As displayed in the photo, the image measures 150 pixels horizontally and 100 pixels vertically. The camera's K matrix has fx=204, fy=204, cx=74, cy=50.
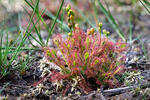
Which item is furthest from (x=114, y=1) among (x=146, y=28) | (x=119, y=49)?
(x=119, y=49)

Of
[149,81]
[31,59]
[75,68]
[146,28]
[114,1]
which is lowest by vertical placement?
[149,81]

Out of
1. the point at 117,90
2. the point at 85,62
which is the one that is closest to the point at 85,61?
the point at 85,62

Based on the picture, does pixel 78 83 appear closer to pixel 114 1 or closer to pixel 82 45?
pixel 82 45

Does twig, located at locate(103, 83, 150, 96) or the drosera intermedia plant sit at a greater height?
the drosera intermedia plant

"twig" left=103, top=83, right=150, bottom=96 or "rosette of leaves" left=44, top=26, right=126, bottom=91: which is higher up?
"rosette of leaves" left=44, top=26, right=126, bottom=91

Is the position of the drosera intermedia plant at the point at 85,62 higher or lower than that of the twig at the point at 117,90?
higher

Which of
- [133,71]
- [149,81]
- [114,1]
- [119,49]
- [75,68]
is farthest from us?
[114,1]

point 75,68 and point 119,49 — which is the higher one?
point 119,49

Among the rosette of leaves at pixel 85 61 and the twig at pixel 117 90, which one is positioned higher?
the rosette of leaves at pixel 85 61
